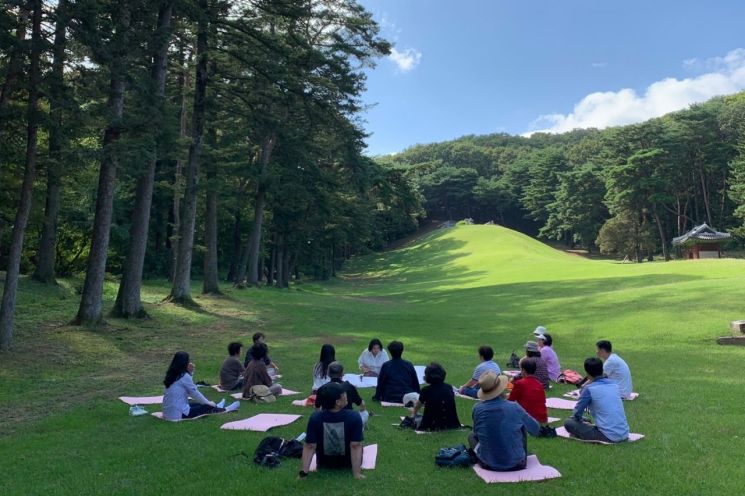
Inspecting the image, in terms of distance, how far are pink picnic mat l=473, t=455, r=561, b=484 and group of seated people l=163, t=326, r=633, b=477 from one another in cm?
8

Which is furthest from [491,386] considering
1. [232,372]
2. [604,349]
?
[232,372]

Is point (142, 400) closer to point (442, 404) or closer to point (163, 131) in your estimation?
point (442, 404)

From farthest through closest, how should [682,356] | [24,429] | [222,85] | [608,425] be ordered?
[222,85] → [682,356] → [24,429] → [608,425]

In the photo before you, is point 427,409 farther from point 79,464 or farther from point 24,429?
point 24,429

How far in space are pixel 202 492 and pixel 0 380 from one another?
793cm

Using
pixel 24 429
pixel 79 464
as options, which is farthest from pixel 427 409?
pixel 24 429

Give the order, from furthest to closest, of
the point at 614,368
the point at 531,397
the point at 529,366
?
the point at 614,368 < the point at 529,366 < the point at 531,397

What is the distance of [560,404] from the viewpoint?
912cm

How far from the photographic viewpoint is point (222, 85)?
925 inches

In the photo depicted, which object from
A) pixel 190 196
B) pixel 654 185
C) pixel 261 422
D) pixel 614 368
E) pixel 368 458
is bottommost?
pixel 261 422

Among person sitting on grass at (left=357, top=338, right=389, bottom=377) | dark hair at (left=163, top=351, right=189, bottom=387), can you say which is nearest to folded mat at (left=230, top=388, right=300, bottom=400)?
A: dark hair at (left=163, top=351, right=189, bottom=387)

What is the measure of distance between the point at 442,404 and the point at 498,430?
1.62m

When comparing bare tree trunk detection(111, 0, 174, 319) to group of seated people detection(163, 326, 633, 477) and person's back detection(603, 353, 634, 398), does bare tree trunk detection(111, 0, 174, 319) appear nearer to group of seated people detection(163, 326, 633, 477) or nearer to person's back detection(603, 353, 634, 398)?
group of seated people detection(163, 326, 633, 477)

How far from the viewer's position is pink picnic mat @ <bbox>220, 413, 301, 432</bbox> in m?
7.56
